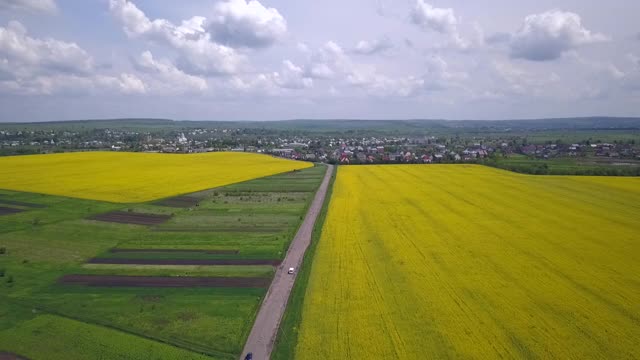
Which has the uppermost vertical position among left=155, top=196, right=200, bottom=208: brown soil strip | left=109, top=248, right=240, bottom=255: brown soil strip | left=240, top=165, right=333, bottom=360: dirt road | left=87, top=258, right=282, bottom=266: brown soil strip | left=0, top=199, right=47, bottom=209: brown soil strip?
left=0, top=199, right=47, bottom=209: brown soil strip

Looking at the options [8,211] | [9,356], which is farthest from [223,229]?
[8,211]

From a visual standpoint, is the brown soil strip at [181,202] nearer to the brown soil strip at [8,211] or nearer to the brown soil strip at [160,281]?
the brown soil strip at [8,211]

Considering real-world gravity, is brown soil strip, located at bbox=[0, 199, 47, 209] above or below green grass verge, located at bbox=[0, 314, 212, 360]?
above

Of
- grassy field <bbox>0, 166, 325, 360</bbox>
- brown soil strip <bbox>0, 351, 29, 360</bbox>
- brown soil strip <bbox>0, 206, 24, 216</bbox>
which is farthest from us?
brown soil strip <bbox>0, 206, 24, 216</bbox>

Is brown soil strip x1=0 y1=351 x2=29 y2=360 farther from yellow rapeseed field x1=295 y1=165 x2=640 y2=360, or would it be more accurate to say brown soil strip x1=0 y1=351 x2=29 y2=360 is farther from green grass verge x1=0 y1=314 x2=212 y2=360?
yellow rapeseed field x1=295 y1=165 x2=640 y2=360

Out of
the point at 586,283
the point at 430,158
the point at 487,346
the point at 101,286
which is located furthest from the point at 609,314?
the point at 430,158

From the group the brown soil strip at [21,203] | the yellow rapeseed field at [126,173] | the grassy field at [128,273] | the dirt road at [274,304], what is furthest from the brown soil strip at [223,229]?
the brown soil strip at [21,203]

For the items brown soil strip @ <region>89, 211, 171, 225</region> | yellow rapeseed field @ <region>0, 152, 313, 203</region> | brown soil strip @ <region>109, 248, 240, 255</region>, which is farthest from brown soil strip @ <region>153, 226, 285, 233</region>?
yellow rapeseed field @ <region>0, 152, 313, 203</region>
